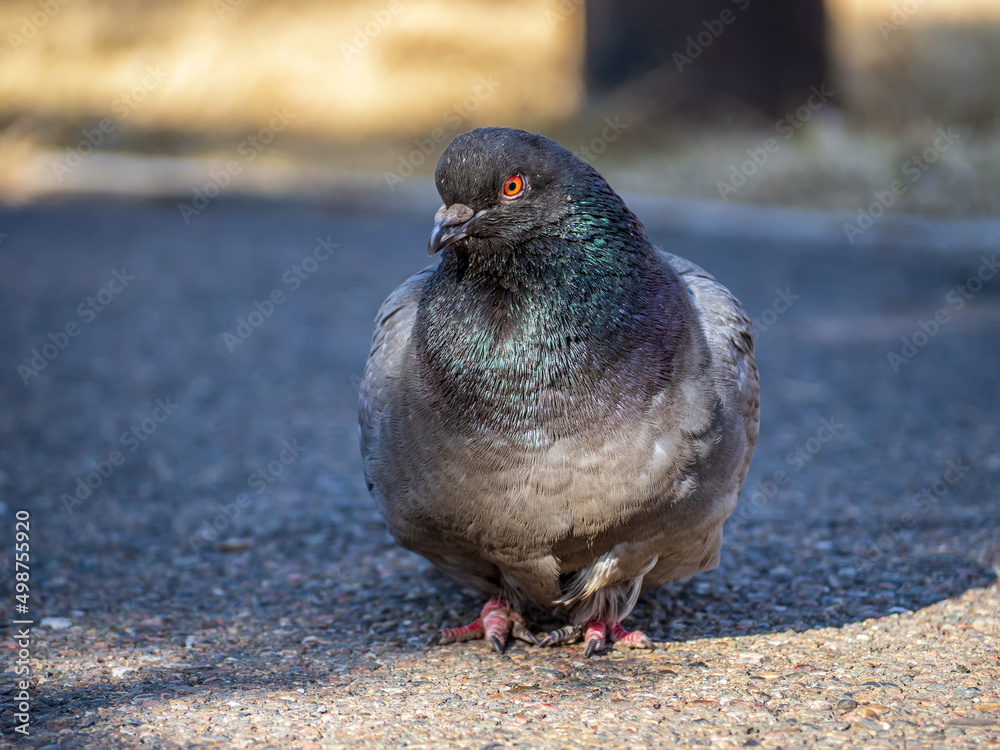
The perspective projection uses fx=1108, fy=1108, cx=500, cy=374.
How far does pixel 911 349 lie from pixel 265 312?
16.4 feet

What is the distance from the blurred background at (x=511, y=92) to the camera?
40.8ft

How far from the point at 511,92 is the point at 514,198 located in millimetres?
14312

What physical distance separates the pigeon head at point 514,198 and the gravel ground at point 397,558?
1.37 meters

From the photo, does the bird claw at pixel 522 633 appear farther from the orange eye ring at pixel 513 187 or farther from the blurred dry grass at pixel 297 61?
the blurred dry grass at pixel 297 61

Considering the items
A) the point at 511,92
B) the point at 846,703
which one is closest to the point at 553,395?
the point at 846,703

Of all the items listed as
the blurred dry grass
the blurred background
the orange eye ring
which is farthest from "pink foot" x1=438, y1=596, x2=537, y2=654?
the blurred dry grass

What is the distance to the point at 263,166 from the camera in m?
14.9

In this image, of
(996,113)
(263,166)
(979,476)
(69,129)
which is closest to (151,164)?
(263,166)

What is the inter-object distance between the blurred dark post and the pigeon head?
34.3ft

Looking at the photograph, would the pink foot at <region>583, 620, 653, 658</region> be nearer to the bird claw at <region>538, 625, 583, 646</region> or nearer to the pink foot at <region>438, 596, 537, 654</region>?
the bird claw at <region>538, 625, 583, 646</region>

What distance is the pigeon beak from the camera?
10.9 ft

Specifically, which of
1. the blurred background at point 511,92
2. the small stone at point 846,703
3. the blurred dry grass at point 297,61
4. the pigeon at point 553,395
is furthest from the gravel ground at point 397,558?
the blurred dry grass at point 297,61

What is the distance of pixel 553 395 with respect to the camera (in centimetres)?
328

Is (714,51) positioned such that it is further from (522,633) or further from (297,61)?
(522,633)
